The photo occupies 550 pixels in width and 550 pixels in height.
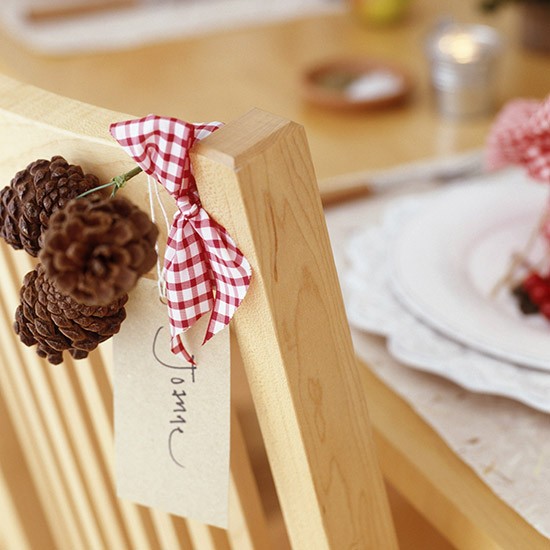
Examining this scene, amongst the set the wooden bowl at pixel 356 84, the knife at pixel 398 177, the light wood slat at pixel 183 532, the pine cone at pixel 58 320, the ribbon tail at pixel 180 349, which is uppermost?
the pine cone at pixel 58 320

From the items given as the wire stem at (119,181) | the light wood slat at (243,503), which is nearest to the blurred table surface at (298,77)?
the light wood slat at (243,503)

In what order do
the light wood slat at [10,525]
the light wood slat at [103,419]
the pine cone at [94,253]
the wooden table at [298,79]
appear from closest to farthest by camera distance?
the pine cone at [94,253] < the light wood slat at [103,419] < the light wood slat at [10,525] < the wooden table at [298,79]

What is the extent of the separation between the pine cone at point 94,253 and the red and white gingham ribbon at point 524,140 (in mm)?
403

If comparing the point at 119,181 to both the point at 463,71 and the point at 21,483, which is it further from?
the point at 463,71

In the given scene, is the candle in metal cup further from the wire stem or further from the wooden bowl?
the wire stem

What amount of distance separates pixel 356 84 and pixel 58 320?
42.7 inches

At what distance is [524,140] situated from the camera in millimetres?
714

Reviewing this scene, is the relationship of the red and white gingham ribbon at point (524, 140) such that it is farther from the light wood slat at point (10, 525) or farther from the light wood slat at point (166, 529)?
the light wood slat at point (10, 525)

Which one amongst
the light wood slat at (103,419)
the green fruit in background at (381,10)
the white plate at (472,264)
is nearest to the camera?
the light wood slat at (103,419)

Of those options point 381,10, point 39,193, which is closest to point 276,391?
point 39,193

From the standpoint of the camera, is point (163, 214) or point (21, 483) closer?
point (163, 214)

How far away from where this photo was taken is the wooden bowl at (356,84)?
4.35 ft

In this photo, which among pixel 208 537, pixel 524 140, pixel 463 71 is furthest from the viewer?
pixel 463 71

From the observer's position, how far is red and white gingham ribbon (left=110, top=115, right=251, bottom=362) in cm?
37
